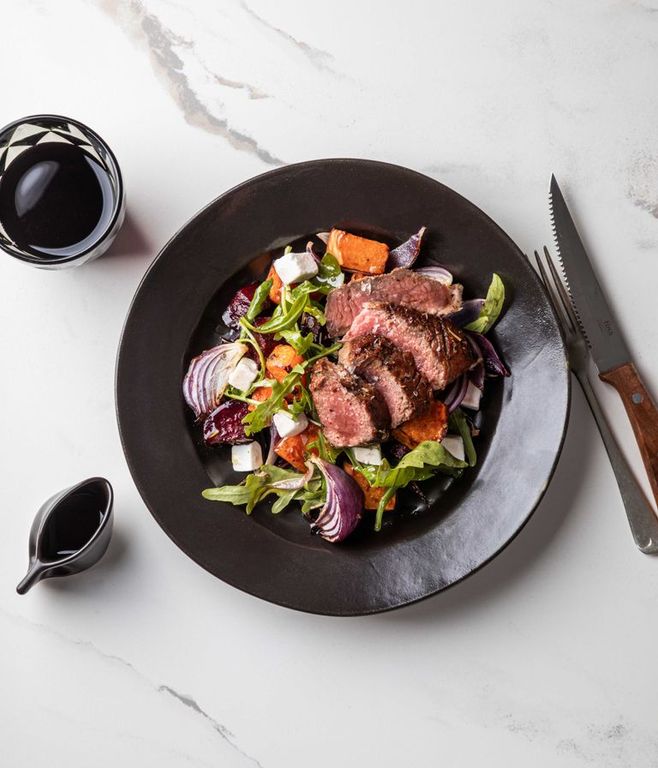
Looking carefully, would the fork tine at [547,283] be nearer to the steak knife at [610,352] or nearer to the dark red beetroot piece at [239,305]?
the steak knife at [610,352]

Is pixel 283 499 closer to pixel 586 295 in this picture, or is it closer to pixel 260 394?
pixel 260 394

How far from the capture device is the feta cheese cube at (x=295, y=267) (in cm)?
257

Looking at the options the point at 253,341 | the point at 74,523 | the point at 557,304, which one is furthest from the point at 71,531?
the point at 557,304

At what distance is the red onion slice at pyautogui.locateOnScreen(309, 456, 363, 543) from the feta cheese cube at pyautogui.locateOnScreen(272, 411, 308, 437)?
0.10m

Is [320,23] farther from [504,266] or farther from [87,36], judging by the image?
[504,266]

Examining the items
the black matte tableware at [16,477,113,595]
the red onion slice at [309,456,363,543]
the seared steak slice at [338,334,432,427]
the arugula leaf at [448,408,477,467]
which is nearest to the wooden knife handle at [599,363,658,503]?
the arugula leaf at [448,408,477,467]

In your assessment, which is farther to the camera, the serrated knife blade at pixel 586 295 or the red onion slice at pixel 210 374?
the serrated knife blade at pixel 586 295

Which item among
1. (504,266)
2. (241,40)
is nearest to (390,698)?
(504,266)

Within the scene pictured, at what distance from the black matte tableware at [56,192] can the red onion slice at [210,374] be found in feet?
1.60

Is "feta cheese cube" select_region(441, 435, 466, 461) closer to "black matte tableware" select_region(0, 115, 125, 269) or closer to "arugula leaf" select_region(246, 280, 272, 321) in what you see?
"arugula leaf" select_region(246, 280, 272, 321)

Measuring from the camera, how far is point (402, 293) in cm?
260

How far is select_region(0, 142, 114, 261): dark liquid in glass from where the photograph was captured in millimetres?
2664

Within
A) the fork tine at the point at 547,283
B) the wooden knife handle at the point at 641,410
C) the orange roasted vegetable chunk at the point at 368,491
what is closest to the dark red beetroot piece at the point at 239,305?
the orange roasted vegetable chunk at the point at 368,491

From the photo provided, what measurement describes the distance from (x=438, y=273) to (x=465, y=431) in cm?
49
